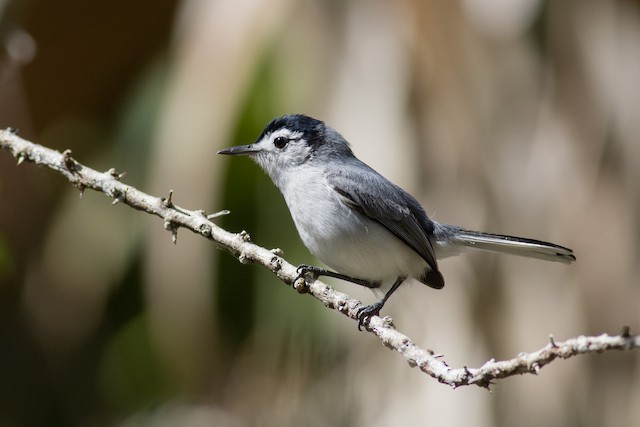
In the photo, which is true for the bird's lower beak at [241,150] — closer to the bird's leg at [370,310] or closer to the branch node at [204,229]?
the bird's leg at [370,310]

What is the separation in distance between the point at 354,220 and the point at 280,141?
1.43 ft

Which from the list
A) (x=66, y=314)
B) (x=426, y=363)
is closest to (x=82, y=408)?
(x=66, y=314)

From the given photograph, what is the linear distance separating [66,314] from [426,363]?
306 centimetres

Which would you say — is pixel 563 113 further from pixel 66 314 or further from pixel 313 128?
pixel 66 314

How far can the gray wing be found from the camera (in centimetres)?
223

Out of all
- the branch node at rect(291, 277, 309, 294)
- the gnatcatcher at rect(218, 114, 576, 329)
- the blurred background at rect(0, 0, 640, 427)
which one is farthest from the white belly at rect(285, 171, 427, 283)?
the branch node at rect(291, 277, 309, 294)

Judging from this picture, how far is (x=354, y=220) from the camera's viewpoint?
219cm

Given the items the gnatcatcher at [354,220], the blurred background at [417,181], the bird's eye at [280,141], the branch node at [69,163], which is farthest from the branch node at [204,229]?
the blurred background at [417,181]

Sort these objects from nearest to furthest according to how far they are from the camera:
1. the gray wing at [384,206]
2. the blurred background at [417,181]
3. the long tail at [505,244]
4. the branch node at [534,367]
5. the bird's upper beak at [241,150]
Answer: the branch node at [534,367] < the long tail at [505,244] < the gray wing at [384,206] < the bird's upper beak at [241,150] < the blurred background at [417,181]

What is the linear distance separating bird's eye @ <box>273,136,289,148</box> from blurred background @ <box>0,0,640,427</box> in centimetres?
41

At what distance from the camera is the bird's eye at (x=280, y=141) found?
8.09 ft

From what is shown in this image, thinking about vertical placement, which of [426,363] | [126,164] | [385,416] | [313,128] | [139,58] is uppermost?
[139,58]

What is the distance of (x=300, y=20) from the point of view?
3090mm

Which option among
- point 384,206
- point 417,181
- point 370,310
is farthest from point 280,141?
point 370,310
